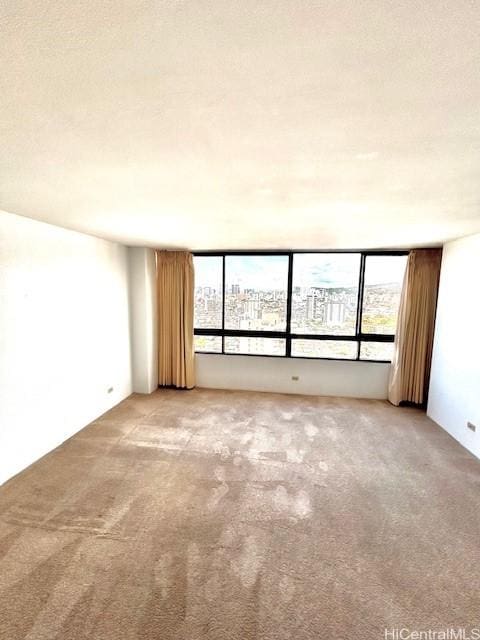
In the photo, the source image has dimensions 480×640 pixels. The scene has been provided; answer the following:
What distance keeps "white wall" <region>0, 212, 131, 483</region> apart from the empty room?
0.02 m

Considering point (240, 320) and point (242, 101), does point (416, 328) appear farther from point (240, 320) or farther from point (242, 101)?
point (242, 101)

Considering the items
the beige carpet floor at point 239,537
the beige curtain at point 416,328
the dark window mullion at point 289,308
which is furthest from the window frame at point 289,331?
the beige carpet floor at point 239,537

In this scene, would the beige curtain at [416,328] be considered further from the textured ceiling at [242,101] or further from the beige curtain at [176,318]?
the beige curtain at [176,318]

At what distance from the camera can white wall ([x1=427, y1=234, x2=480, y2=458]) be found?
3.20 meters

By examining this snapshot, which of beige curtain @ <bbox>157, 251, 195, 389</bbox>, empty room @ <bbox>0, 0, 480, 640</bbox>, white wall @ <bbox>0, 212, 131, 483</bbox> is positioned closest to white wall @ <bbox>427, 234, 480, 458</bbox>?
empty room @ <bbox>0, 0, 480, 640</bbox>

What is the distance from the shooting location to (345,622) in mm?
1514

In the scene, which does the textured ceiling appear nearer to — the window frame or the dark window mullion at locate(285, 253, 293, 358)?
the window frame

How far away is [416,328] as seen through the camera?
4.36 m

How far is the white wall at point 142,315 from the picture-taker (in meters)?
4.64

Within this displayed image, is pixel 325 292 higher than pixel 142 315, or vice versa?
pixel 325 292

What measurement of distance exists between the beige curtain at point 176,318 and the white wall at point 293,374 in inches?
10.3

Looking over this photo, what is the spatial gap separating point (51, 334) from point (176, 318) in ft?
6.88

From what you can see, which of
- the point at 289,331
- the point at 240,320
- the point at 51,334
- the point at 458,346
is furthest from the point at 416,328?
the point at 51,334

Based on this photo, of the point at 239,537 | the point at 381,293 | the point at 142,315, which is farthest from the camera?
the point at 142,315
